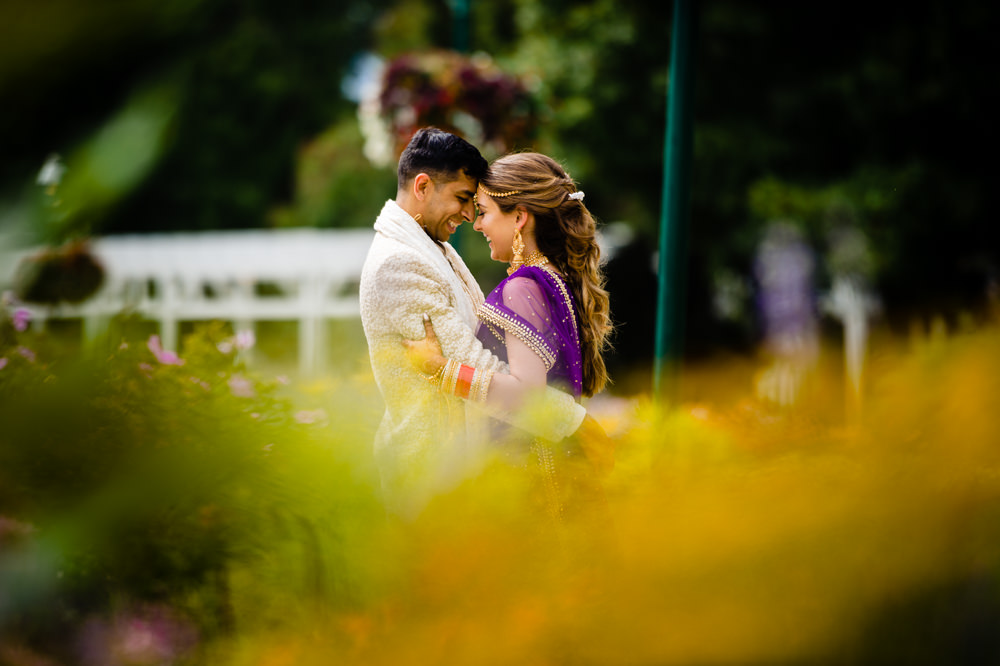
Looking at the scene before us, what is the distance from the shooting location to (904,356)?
175 cm

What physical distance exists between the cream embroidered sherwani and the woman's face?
13cm

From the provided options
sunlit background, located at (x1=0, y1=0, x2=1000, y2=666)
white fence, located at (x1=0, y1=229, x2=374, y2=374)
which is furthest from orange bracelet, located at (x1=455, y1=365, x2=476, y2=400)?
white fence, located at (x1=0, y1=229, x2=374, y2=374)

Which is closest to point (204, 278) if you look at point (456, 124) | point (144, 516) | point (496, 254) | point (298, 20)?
point (456, 124)

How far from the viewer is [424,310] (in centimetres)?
204

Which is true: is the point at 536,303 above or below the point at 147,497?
above

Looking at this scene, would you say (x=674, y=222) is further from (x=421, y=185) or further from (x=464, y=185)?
(x=421, y=185)

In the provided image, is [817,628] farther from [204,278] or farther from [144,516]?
[204,278]

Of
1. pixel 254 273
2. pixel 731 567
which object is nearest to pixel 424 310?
pixel 731 567

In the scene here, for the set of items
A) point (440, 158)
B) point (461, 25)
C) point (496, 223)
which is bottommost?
point (496, 223)

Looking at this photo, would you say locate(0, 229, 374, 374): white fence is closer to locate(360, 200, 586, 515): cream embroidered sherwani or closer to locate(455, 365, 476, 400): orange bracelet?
locate(360, 200, 586, 515): cream embroidered sherwani

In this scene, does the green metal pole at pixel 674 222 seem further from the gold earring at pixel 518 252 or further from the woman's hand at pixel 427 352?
Answer: the woman's hand at pixel 427 352

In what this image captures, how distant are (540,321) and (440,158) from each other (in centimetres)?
48

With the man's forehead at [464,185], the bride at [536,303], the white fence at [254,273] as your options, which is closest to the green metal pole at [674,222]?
the bride at [536,303]

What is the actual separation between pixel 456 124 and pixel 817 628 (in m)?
5.36
